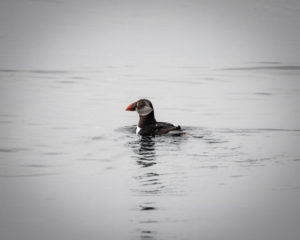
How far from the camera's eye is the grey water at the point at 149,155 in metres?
6.76

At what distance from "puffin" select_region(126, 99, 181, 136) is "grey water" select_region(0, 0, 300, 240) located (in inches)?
7.1

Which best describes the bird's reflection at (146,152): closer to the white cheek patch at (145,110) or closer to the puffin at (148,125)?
the puffin at (148,125)

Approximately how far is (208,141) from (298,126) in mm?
3342

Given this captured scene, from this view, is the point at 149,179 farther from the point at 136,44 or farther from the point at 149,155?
the point at 136,44

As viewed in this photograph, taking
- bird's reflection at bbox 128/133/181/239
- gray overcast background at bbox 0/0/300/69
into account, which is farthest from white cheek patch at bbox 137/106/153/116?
gray overcast background at bbox 0/0/300/69

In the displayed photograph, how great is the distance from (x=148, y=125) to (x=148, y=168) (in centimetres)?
316

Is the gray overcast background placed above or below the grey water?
above

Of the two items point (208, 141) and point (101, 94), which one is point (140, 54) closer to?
point (101, 94)

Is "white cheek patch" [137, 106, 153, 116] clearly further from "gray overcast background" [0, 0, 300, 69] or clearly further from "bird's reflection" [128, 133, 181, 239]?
"gray overcast background" [0, 0, 300, 69]

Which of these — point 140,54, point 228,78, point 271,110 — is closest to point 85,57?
point 140,54

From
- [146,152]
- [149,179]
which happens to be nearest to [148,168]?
[149,179]

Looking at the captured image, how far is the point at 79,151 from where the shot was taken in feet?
34.0

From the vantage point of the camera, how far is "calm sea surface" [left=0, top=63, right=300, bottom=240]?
6684 mm

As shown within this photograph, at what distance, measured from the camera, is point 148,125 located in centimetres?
1200
